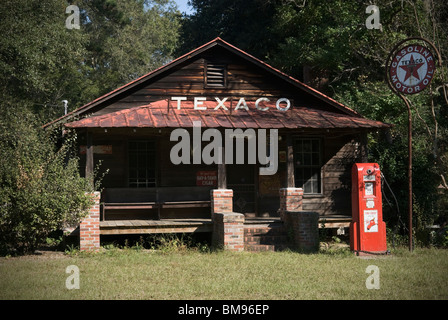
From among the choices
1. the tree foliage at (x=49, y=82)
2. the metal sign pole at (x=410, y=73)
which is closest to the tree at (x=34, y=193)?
the tree foliage at (x=49, y=82)

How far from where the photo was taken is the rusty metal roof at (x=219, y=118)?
45.0ft

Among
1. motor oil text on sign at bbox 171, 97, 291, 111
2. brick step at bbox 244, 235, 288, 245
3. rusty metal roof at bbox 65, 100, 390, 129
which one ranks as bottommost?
brick step at bbox 244, 235, 288, 245

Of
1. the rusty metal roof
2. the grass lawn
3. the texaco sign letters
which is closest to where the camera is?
the grass lawn

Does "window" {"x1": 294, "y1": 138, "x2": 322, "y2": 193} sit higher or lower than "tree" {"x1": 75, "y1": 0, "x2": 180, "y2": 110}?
lower

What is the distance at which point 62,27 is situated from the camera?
2559 centimetres

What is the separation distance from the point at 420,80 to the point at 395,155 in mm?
4927

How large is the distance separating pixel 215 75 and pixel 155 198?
4.63 m

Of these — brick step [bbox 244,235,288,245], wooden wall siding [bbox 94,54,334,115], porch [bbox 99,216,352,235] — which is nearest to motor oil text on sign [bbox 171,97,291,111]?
wooden wall siding [bbox 94,54,334,115]

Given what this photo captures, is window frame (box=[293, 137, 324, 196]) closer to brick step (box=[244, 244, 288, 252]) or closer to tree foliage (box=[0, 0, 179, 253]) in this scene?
brick step (box=[244, 244, 288, 252])

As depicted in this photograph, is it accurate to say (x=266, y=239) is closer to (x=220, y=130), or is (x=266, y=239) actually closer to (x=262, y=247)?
(x=262, y=247)

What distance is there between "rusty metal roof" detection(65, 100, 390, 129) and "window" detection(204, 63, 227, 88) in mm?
884

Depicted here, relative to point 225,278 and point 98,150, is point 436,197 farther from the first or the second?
point 98,150

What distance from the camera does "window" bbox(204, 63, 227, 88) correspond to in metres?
17.0

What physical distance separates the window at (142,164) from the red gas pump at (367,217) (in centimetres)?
694
